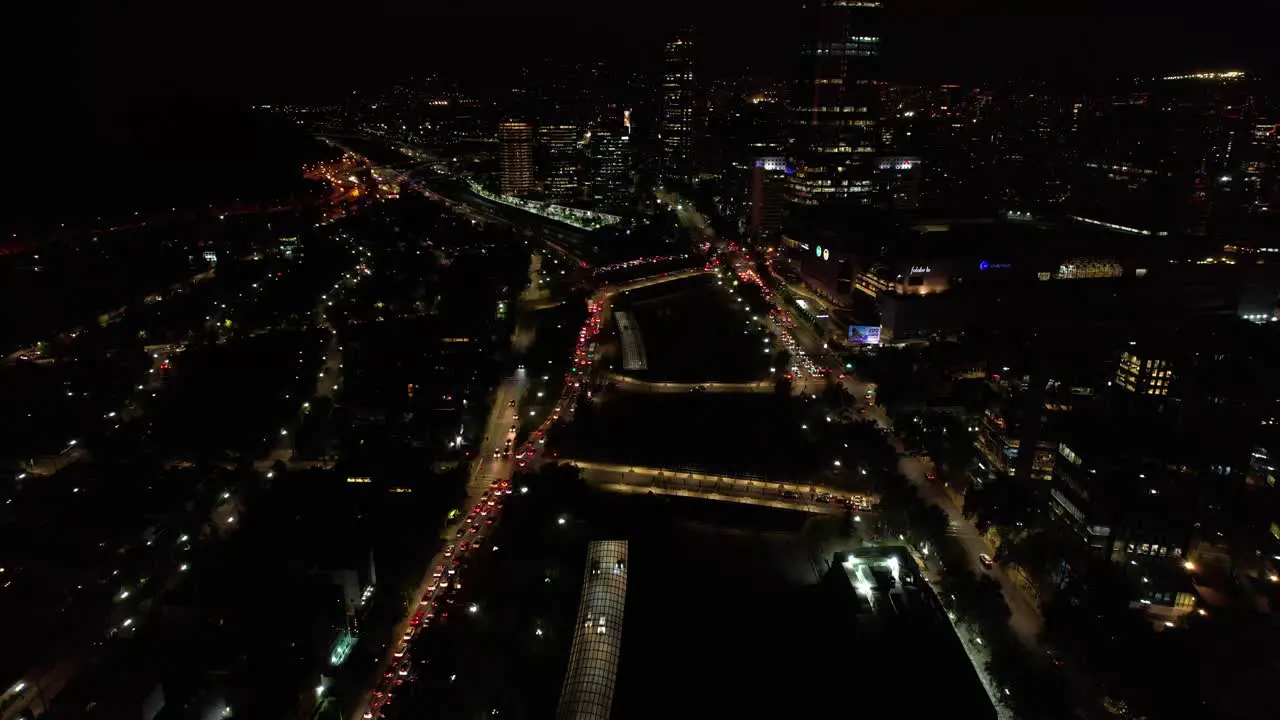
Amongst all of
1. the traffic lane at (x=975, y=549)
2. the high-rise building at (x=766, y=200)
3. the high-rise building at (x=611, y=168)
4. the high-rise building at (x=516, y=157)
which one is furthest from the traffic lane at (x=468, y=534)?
the high-rise building at (x=516, y=157)

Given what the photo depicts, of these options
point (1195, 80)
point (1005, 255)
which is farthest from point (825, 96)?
point (1195, 80)

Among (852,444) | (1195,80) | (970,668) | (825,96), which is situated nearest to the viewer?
(970,668)

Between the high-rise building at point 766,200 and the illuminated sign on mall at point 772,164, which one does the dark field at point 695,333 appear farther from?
the illuminated sign on mall at point 772,164

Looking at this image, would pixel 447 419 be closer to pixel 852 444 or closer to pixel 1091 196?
pixel 852 444

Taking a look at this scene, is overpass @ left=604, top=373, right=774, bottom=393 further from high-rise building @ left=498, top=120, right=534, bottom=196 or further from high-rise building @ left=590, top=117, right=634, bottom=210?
high-rise building @ left=498, top=120, right=534, bottom=196

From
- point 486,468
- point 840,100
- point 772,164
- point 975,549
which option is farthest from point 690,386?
point 840,100
